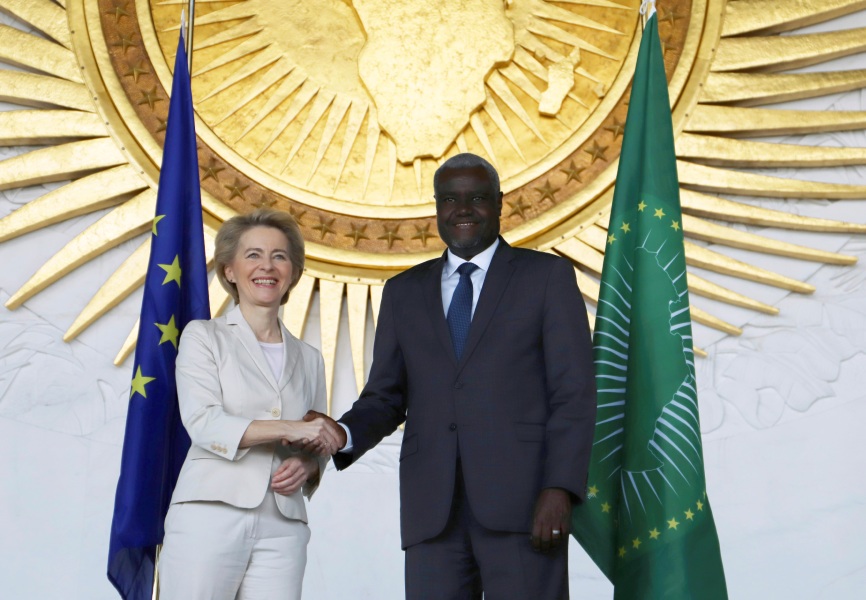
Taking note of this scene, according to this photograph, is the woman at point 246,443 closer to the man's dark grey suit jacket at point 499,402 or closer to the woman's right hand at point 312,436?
the woman's right hand at point 312,436

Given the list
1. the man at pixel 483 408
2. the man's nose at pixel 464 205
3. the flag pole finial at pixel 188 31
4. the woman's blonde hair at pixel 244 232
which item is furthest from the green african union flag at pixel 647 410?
the flag pole finial at pixel 188 31

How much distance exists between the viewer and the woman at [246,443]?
204 cm

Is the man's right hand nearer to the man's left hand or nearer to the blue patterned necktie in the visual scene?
the blue patterned necktie

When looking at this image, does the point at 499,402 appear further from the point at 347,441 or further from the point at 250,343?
the point at 250,343

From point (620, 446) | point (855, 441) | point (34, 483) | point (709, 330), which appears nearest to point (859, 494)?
point (855, 441)

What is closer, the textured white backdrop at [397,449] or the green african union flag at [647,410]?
the green african union flag at [647,410]

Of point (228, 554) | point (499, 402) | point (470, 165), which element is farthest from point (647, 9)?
point (228, 554)

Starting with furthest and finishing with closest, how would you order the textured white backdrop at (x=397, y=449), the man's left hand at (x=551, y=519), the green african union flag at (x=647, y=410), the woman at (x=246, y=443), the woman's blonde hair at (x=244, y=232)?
the textured white backdrop at (x=397, y=449) < the green african union flag at (x=647, y=410) < the woman's blonde hair at (x=244, y=232) < the woman at (x=246, y=443) < the man's left hand at (x=551, y=519)

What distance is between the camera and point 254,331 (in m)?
2.25

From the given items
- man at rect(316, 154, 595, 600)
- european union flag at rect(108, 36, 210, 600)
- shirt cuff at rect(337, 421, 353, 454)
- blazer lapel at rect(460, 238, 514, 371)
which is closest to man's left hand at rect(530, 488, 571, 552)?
man at rect(316, 154, 595, 600)

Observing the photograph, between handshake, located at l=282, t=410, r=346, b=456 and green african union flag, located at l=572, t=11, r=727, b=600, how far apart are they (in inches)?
26.6

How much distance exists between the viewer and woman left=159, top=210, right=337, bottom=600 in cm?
204

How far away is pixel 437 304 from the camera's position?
217cm

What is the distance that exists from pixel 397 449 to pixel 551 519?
5.57 feet
